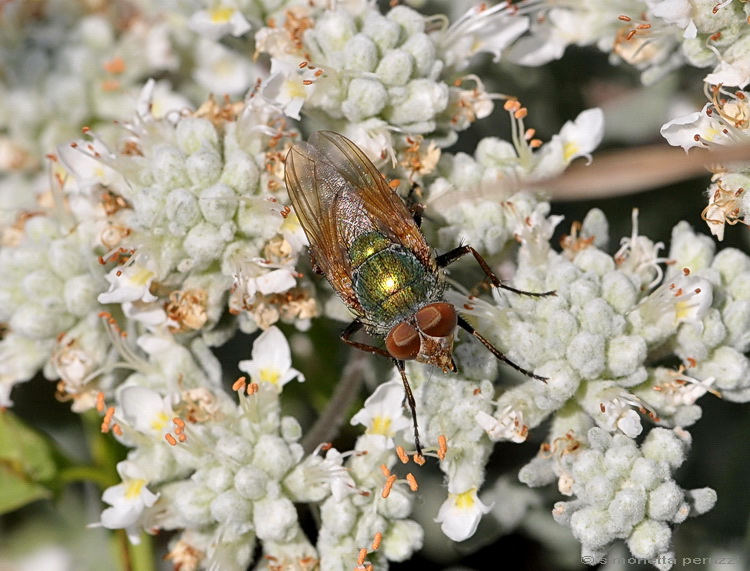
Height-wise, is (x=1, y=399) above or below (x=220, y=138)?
below

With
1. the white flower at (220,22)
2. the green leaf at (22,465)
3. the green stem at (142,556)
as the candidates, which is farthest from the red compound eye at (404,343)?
the green leaf at (22,465)

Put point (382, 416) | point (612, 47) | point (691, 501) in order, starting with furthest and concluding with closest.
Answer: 1. point (612, 47)
2. point (382, 416)
3. point (691, 501)

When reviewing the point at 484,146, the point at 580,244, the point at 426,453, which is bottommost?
the point at 426,453

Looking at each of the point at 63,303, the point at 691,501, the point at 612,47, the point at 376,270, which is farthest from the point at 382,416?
the point at 612,47

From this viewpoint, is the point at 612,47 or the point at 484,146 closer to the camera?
the point at 484,146

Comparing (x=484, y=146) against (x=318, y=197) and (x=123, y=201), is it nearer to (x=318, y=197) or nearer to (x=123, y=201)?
(x=318, y=197)

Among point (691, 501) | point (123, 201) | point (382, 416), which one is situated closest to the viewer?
point (691, 501)
